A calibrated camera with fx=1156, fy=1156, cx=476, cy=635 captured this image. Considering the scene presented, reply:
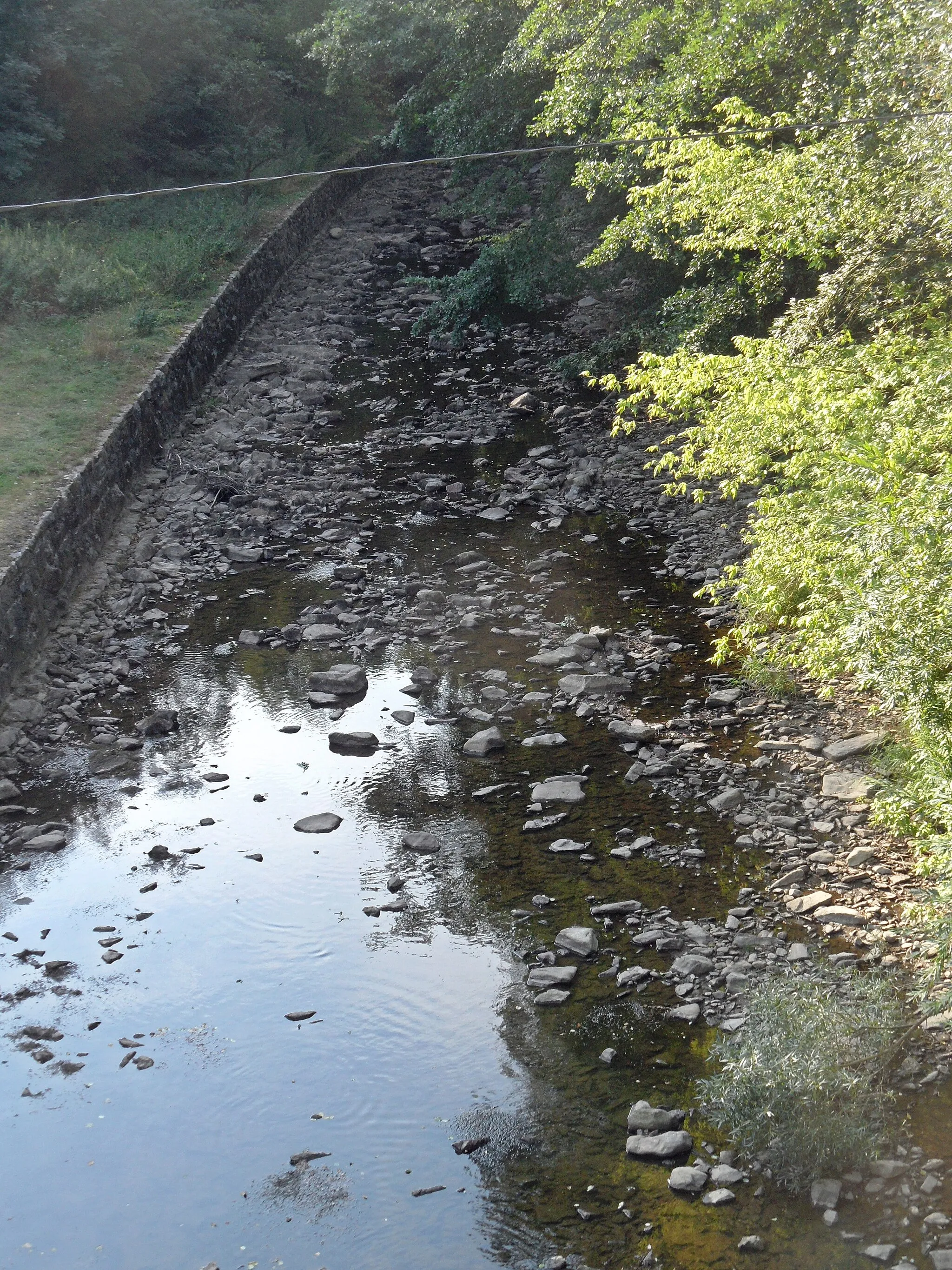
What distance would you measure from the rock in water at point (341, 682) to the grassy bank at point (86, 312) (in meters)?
2.97

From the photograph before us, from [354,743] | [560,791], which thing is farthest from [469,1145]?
[354,743]

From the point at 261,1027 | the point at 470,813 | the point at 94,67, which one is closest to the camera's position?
the point at 261,1027

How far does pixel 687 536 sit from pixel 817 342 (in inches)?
114

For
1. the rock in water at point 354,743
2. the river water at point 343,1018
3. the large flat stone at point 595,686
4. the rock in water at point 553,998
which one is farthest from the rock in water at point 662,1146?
the large flat stone at point 595,686

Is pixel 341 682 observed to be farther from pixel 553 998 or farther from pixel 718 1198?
pixel 718 1198

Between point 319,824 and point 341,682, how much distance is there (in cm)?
182

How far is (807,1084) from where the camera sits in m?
4.78

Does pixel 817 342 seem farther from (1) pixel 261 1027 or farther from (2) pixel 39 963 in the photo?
(2) pixel 39 963

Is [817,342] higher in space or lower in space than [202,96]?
lower

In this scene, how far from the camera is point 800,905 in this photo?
6.26m

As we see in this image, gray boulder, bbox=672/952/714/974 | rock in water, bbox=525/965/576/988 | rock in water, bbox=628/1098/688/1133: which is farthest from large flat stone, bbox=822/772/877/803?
rock in water, bbox=628/1098/688/1133

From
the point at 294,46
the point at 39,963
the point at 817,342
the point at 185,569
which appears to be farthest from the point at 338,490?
the point at 294,46

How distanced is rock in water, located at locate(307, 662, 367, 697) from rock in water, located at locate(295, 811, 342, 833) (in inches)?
65.5

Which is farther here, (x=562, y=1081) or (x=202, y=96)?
(x=202, y=96)
